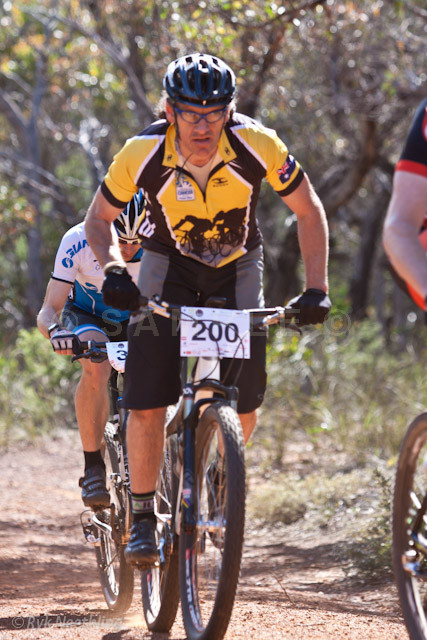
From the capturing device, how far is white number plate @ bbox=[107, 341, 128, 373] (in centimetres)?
460

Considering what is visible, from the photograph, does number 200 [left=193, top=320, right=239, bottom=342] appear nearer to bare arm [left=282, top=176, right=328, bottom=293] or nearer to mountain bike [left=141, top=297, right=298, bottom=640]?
mountain bike [left=141, top=297, right=298, bottom=640]

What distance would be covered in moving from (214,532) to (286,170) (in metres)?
1.49

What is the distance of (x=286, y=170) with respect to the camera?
4.09 metres

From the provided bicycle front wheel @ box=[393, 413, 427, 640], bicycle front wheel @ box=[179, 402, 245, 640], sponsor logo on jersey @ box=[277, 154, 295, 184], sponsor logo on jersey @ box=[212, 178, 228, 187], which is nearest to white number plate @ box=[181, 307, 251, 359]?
bicycle front wheel @ box=[179, 402, 245, 640]

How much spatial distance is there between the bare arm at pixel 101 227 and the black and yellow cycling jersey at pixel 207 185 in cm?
4

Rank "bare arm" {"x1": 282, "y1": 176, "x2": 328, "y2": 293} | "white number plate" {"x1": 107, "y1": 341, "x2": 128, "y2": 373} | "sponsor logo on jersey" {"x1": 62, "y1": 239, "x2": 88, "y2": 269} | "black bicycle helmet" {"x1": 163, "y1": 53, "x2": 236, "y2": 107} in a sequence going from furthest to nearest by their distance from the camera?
"sponsor logo on jersey" {"x1": 62, "y1": 239, "x2": 88, "y2": 269} < "white number plate" {"x1": 107, "y1": 341, "x2": 128, "y2": 373} < "bare arm" {"x1": 282, "y1": 176, "x2": 328, "y2": 293} < "black bicycle helmet" {"x1": 163, "y1": 53, "x2": 236, "y2": 107}

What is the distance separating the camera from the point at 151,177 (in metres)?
3.99

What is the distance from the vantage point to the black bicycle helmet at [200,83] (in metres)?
3.90

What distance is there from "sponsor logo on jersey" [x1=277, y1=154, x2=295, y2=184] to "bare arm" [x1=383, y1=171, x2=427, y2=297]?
993 mm

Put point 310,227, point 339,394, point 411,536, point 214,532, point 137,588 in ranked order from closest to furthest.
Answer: point 411,536 → point 214,532 → point 310,227 → point 137,588 → point 339,394

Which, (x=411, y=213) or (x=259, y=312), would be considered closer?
(x=411, y=213)

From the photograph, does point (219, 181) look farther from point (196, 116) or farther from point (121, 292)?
point (121, 292)

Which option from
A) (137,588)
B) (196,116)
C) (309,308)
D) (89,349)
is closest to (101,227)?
(196,116)

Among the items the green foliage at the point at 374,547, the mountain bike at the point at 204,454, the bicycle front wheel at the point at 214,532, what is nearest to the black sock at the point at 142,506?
the mountain bike at the point at 204,454
